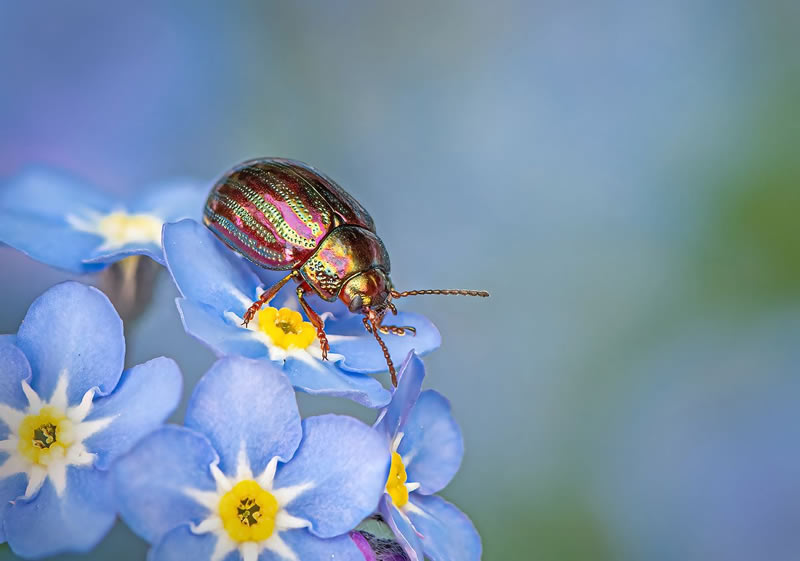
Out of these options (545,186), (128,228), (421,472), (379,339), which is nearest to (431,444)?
(421,472)

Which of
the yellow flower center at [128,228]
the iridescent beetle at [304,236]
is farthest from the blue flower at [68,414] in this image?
the yellow flower center at [128,228]

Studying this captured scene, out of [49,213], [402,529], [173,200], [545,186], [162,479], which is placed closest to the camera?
[162,479]

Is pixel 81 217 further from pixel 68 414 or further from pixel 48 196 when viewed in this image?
pixel 68 414

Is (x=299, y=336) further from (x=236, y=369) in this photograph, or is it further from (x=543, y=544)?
(x=543, y=544)

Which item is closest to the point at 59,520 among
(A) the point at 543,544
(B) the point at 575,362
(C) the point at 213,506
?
(C) the point at 213,506

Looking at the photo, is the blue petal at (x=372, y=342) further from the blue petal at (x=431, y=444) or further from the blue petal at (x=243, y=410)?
the blue petal at (x=243, y=410)

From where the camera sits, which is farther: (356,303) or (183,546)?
(356,303)
